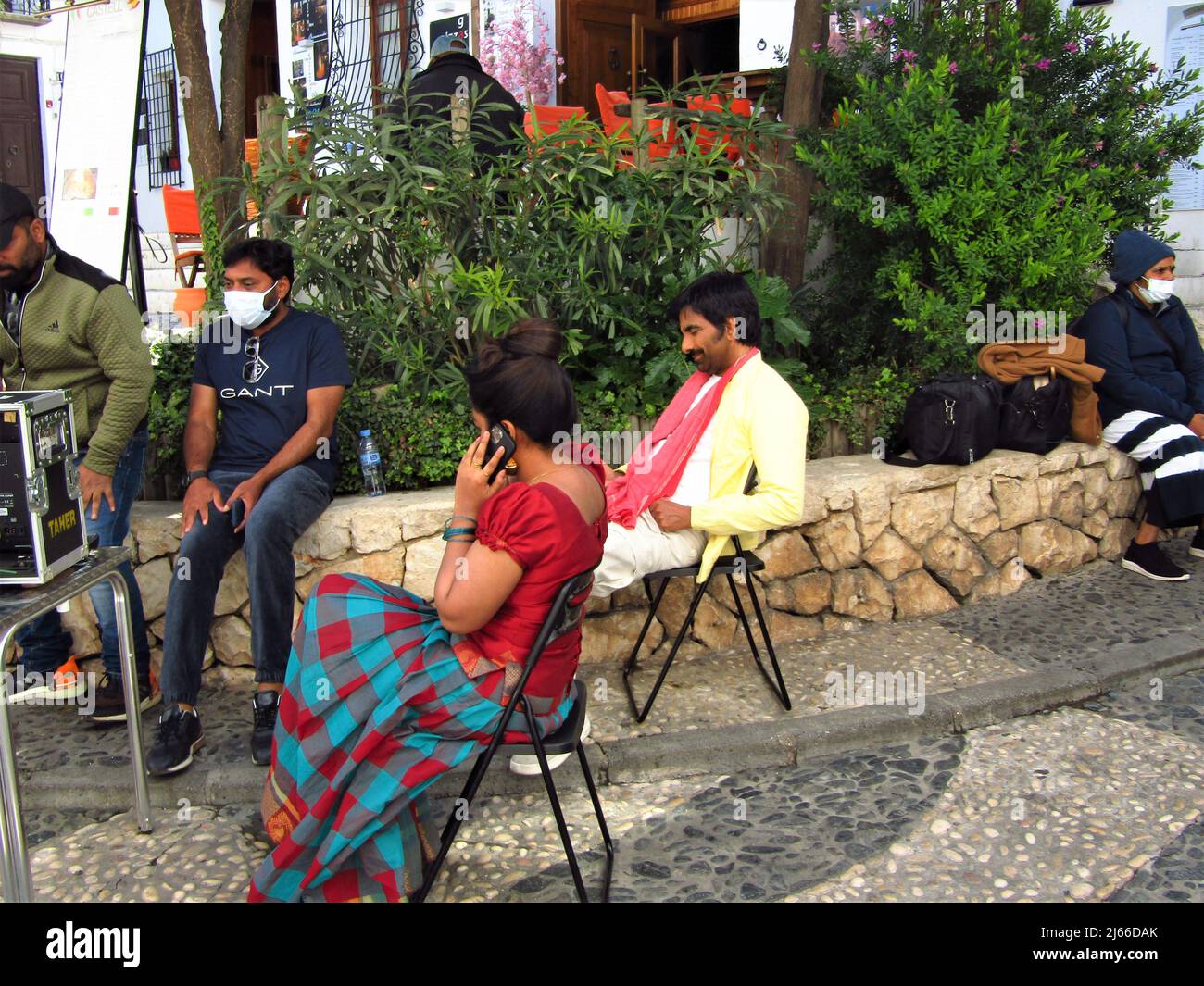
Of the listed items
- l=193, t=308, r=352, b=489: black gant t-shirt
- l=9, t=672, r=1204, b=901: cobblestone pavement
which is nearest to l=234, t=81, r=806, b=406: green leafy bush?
l=193, t=308, r=352, b=489: black gant t-shirt

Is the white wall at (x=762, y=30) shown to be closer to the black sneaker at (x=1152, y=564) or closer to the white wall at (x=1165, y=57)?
the white wall at (x=1165, y=57)

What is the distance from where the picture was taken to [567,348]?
4980mm

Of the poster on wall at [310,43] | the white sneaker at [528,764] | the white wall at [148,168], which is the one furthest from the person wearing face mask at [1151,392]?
the white wall at [148,168]

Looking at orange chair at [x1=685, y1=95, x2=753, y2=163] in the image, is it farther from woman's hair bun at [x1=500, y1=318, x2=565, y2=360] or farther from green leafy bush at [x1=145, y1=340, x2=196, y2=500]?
green leafy bush at [x1=145, y1=340, x2=196, y2=500]

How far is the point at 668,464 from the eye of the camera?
161 inches

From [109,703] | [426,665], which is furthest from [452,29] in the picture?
[426,665]

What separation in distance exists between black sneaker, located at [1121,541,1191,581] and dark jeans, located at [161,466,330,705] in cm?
408

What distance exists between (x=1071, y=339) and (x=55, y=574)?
4.61 metres

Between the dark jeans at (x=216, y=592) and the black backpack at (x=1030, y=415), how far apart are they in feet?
11.1

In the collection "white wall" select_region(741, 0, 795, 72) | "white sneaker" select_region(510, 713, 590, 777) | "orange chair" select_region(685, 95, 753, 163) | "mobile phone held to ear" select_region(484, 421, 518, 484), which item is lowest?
"white sneaker" select_region(510, 713, 590, 777)

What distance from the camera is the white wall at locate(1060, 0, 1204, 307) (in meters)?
6.72

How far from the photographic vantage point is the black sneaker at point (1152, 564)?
5.35m

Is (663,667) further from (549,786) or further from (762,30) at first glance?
(762,30)
